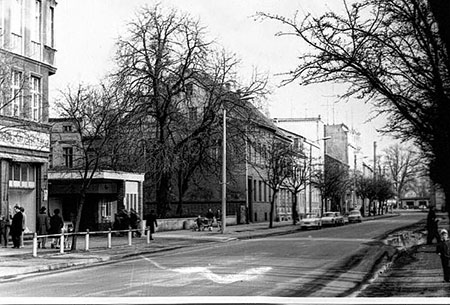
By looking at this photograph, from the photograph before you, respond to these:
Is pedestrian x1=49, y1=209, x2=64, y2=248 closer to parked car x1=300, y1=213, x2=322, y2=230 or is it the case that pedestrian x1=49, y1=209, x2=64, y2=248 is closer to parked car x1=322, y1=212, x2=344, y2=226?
parked car x1=300, y1=213, x2=322, y2=230

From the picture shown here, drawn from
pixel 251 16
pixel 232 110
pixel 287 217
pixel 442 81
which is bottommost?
pixel 287 217

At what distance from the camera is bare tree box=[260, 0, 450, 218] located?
21.4 feet

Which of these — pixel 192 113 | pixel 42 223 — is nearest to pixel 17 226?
pixel 42 223

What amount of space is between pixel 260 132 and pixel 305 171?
13.8m

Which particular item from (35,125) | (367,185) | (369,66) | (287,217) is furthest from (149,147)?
(367,185)

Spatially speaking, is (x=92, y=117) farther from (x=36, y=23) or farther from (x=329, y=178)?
(x=329, y=178)

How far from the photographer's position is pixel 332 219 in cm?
4112

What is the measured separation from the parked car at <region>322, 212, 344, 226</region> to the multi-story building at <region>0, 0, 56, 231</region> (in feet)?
72.7

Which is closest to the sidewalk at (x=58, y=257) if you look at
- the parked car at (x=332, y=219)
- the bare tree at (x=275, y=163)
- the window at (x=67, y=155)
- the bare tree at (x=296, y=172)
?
the window at (x=67, y=155)

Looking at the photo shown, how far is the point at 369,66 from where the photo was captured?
6.83 meters

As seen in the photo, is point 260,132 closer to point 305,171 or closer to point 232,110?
point 232,110

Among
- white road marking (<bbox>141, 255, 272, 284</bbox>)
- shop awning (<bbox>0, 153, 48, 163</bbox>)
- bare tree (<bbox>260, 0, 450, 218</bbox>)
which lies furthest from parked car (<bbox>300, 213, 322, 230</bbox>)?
bare tree (<bbox>260, 0, 450, 218</bbox>)

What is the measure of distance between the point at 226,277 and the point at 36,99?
9.16 metres

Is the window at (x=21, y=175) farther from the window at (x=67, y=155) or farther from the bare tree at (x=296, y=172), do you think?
the bare tree at (x=296, y=172)
